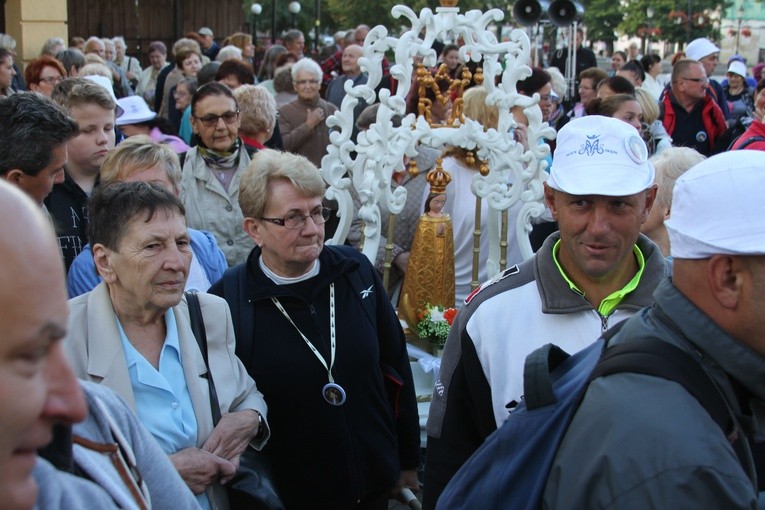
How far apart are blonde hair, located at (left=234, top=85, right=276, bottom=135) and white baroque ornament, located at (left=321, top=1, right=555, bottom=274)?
1.54 m

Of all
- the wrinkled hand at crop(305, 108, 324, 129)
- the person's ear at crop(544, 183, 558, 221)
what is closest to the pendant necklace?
the person's ear at crop(544, 183, 558, 221)

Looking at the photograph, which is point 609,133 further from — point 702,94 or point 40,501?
point 702,94

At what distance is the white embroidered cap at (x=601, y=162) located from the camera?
2.65 metres

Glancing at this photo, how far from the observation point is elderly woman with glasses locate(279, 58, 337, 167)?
806 cm

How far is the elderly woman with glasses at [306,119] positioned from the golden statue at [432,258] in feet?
11.7

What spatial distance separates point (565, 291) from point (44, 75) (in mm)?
5945

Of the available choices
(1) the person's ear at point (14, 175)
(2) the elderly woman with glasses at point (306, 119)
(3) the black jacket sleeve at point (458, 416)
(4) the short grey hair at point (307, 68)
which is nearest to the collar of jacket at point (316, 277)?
(3) the black jacket sleeve at point (458, 416)

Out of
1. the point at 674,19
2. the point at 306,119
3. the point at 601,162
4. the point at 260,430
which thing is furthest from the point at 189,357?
the point at 674,19

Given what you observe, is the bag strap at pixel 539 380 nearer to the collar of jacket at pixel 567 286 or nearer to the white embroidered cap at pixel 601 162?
the collar of jacket at pixel 567 286

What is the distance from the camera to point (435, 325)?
4.44m

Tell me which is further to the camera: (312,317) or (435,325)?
(435,325)

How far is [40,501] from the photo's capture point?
1.34m

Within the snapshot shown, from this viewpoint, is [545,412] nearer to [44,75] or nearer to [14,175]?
[14,175]

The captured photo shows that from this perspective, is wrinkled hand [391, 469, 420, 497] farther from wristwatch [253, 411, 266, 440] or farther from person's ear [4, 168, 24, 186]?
person's ear [4, 168, 24, 186]
